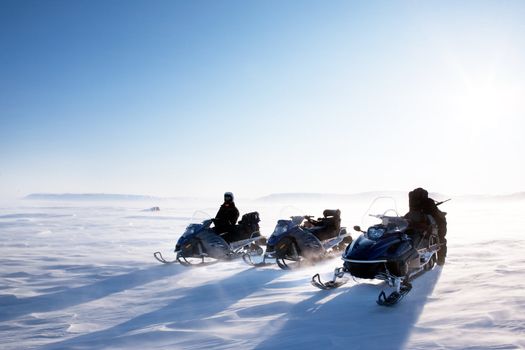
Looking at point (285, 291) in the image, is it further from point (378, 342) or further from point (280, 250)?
point (378, 342)

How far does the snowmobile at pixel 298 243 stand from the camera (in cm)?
875

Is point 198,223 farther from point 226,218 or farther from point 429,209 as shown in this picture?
point 429,209

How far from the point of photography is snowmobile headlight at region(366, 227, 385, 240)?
20.2 ft

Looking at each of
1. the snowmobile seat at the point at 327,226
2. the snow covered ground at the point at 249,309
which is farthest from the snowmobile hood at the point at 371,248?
the snowmobile seat at the point at 327,226

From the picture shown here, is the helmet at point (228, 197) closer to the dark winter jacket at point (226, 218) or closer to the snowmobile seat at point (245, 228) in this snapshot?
the dark winter jacket at point (226, 218)

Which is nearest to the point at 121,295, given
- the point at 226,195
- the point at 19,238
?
the point at 226,195

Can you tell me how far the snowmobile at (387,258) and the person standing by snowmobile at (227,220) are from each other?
13.2 ft

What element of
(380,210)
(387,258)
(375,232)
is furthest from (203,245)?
(387,258)

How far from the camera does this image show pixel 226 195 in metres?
10.6

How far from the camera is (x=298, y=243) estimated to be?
8.95m

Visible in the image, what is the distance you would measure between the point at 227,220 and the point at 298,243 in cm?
236

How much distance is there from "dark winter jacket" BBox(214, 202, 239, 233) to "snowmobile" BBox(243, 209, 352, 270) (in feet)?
3.90

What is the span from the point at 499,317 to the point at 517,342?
2.63 feet

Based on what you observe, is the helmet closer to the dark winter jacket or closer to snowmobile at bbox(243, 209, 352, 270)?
the dark winter jacket
